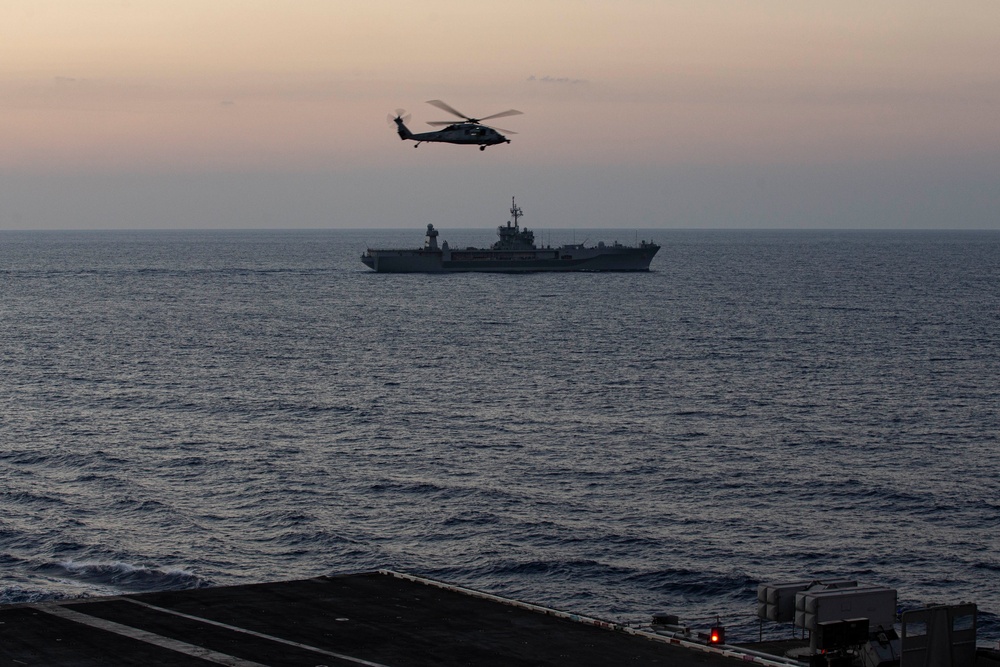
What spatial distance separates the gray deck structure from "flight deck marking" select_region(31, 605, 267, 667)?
0.02 meters

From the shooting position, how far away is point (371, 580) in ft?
115

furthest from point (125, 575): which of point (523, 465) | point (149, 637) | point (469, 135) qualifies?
point (469, 135)

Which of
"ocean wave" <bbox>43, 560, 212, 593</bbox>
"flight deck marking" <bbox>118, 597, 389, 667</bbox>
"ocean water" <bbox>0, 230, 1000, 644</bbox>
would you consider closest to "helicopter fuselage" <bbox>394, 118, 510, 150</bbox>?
"ocean water" <bbox>0, 230, 1000, 644</bbox>

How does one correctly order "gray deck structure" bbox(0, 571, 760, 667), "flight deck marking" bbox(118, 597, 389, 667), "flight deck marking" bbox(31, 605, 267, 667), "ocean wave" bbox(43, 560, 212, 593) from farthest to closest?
"ocean wave" bbox(43, 560, 212, 593) < "gray deck structure" bbox(0, 571, 760, 667) < "flight deck marking" bbox(118, 597, 389, 667) < "flight deck marking" bbox(31, 605, 267, 667)

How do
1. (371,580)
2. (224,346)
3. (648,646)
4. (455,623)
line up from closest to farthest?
(648,646)
(455,623)
(371,580)
(224,346)

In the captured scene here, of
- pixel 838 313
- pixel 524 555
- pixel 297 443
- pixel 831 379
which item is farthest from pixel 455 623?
pixel 838 313

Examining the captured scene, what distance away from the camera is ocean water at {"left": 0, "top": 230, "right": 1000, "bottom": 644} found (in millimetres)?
43531

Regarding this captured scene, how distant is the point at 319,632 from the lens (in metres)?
28.9

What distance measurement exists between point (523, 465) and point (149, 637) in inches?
1269

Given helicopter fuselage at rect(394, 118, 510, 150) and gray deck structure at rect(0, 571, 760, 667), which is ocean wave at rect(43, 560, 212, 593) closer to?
gray deck structure at rect(0, 571, 760, 667)

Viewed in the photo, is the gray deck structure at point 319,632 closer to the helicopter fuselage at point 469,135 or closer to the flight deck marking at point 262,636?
the flight deck marking at point 262,636

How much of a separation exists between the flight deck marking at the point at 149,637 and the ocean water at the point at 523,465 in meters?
11.6

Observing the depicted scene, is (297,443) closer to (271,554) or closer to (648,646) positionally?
(271,554)

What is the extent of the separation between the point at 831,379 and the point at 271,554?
5411 centimetres
